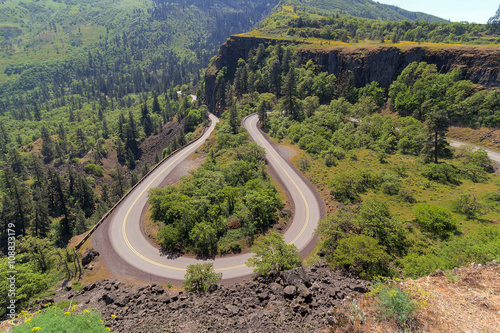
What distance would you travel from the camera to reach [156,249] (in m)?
35.9

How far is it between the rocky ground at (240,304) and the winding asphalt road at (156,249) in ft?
17.0

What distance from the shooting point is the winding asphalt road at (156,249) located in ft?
104

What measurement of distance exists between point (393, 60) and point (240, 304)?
97.3m

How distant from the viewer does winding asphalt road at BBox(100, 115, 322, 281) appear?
31.7m

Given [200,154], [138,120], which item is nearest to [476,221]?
[200,154]

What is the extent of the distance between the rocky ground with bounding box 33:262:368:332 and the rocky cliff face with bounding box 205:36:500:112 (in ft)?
263

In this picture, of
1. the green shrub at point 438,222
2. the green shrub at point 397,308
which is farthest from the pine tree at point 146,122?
the green shrub at point 397,308

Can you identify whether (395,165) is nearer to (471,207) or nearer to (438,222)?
(471,207)

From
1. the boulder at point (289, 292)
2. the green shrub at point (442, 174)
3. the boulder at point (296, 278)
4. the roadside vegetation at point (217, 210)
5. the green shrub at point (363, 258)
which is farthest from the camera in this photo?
the green shrub at point (442, 174)

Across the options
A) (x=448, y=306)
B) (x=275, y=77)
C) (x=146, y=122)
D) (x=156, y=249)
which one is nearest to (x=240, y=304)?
(x=448, y=306)

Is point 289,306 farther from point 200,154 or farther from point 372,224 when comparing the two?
point 200,154

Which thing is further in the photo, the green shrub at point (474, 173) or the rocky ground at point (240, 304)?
the green shrub at point (474, 173)

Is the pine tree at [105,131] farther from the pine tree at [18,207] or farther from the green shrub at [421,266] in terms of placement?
the green shrub at [421,266]

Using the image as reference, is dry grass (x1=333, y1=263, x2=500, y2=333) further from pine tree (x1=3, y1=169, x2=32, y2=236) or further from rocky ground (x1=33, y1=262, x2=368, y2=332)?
pine tree (x1=3, y1=169, x2=32, y2=236)
